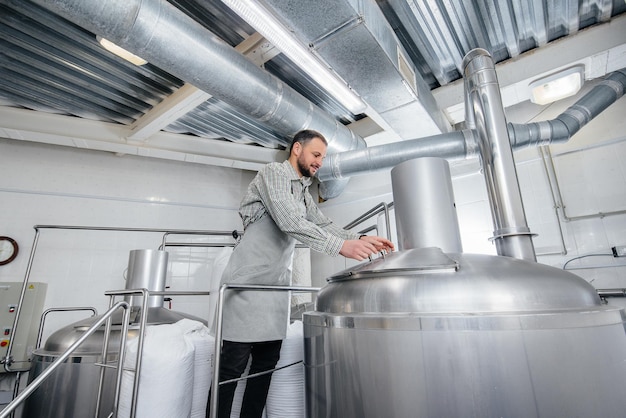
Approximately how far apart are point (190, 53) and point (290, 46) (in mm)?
492

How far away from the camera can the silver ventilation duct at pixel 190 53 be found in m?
1.28

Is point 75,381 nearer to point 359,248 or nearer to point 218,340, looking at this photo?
point 218,340

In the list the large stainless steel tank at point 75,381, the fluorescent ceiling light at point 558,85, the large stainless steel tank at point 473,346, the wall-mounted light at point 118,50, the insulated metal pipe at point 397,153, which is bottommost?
the large stainless steel tank at point 75,381

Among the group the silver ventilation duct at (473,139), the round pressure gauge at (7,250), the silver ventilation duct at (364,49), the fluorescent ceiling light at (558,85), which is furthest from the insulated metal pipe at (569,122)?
the round pressure gauge at (7,250)

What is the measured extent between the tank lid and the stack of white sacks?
590mm

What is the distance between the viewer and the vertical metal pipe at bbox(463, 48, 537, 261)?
1198 mm

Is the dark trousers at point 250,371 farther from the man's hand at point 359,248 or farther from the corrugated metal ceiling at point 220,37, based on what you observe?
the corrugated metal ceiling at point 220,37

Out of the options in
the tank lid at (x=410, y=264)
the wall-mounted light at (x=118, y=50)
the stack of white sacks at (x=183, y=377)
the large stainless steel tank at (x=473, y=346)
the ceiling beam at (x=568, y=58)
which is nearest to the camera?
the large stainless steel tank at (x=473, y=346)

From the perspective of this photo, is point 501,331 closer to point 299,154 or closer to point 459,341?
point 459,341

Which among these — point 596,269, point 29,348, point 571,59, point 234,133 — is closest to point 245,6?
point 234,133

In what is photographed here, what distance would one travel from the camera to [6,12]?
5.74 ft

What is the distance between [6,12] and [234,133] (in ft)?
5.56

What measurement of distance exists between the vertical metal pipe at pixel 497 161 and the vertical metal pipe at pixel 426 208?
8.5 inches

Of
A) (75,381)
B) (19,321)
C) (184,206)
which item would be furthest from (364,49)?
(19,321)
